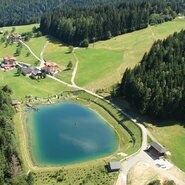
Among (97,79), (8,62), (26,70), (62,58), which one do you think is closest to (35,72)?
(26,70)

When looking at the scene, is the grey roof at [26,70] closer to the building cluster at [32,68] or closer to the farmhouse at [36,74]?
the building cluster at [32,68]

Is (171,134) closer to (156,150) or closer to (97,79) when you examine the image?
(156,150)

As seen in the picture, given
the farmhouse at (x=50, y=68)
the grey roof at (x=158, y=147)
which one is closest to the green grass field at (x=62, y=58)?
the farmhouse at (x=50, y=68)

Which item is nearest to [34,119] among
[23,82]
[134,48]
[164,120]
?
[23,82]

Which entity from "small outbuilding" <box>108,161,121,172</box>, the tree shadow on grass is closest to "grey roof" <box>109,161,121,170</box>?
"small outbuilding" <box>108,161,121,172</box>

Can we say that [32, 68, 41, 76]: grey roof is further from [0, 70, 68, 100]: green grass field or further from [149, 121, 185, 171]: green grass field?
[149, 121, 185, 171]: green grass field
